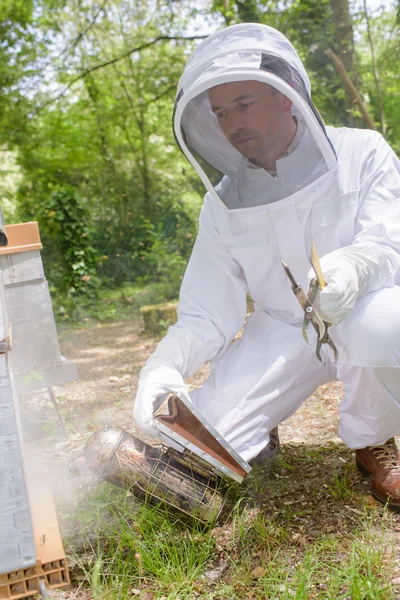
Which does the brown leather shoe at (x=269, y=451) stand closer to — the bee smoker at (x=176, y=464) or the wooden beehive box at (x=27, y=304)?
the bee smoker at (x=176, y=464)

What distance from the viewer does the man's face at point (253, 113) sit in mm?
2301

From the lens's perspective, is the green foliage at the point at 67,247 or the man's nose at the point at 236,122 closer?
the man's nose at the point at 236,122

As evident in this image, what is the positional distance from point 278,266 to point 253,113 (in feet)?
2.12

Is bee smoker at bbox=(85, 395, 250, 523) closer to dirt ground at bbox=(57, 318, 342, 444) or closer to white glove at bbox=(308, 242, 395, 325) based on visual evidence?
dirt ground at bbox=(57, 318, 342, 444)

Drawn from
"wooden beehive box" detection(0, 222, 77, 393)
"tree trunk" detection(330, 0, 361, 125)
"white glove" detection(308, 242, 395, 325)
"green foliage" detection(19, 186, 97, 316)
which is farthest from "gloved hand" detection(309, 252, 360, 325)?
"green foliage" detection(19, 186, 97, 316)

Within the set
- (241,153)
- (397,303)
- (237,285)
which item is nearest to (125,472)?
(237,285)

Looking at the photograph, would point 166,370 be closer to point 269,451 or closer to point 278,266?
point 278,266

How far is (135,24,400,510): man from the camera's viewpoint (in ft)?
6.82

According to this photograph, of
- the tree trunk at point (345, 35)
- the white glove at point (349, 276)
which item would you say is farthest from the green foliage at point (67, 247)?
the white glove at point (349, 276)

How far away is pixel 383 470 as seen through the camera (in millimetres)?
2207

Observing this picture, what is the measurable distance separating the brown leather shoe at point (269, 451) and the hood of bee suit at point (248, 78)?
118 centimetres

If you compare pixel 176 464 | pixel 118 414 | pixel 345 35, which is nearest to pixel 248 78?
pixel 176 464

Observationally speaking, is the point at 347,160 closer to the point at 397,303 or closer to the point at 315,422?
the point at 397,303

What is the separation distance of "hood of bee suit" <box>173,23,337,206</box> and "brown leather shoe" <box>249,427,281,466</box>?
3.88ft
